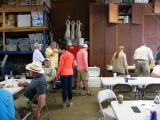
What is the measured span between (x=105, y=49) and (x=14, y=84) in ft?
15.0

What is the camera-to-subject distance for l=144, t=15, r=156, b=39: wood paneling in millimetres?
7770

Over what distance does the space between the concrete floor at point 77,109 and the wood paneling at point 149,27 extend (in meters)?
3.77

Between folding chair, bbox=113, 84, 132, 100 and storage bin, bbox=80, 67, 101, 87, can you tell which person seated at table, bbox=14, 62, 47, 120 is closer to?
folding chair, bbox=113, 84, 132, 100

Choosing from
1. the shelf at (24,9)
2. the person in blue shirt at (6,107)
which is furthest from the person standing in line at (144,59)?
the person in blue shirt at (6,107)

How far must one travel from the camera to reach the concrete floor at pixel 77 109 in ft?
13.9


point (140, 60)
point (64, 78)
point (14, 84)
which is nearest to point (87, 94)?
point (64, 78)

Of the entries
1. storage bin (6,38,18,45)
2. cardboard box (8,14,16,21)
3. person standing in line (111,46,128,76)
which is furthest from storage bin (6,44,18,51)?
person standing in line (111,46,128,76)

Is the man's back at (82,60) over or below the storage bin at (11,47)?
below

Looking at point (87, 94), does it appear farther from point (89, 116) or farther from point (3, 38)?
point (3, 38)

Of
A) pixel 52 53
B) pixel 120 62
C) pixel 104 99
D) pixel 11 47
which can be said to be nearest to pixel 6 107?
pixel 104 99

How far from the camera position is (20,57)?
787cm

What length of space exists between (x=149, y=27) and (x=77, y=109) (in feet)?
16.2

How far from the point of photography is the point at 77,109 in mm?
4723

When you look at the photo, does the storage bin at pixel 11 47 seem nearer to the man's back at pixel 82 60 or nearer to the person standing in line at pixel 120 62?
the man's back at pixel 82 60
